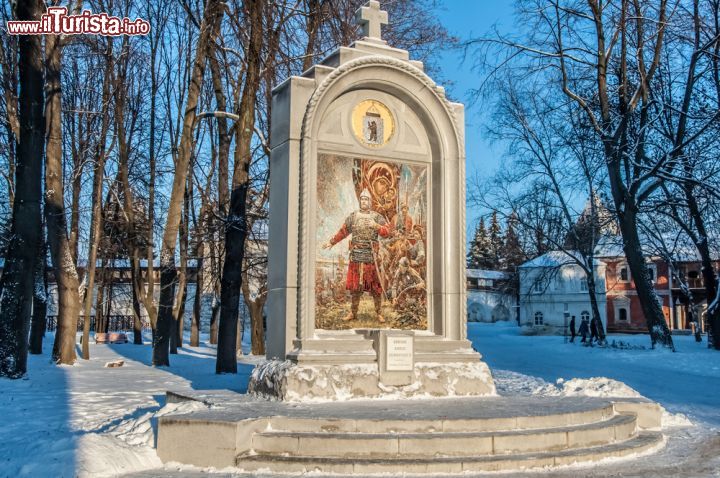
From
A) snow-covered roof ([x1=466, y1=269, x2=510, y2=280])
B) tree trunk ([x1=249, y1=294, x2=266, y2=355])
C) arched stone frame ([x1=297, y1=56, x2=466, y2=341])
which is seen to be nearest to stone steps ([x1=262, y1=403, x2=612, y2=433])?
arched stone frame ([x1=297, y1=56, x2=466, y2=341])

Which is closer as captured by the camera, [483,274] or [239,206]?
[239,206]

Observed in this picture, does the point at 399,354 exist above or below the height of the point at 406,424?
above

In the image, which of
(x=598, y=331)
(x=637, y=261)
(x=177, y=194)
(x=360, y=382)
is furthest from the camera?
(x=598, y=331)

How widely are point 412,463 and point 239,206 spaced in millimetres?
11168

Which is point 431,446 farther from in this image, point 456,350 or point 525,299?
point 525,299

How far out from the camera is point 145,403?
11828 mm

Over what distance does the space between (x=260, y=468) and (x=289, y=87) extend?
5.55 meters

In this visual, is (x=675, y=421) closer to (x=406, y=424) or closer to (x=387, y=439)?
(x=406, y=424)

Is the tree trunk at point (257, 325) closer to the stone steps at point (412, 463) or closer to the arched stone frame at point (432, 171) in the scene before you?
the arched stone frame at point (432, 171)

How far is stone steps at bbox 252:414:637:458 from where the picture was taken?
7.36m

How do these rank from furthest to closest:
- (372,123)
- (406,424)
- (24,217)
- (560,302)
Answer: (560,302) < (24,217) < (372,123) < (406,424)

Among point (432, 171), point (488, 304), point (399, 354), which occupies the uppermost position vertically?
point (432, 171)

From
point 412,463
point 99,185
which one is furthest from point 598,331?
point 412,463

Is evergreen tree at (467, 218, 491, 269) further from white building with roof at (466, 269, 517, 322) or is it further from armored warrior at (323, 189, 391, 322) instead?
armored warrior at (323, 189, 391, 322)
